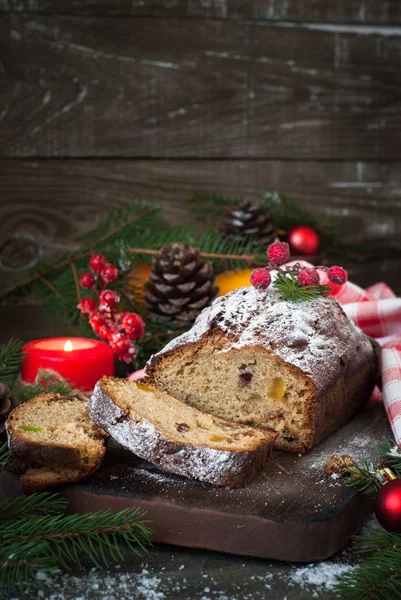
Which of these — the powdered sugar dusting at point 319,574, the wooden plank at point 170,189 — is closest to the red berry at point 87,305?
the wooden plank at point 170,189

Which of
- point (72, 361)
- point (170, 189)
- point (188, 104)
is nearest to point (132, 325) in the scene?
point (72, 361)

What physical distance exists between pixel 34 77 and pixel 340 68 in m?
1.22

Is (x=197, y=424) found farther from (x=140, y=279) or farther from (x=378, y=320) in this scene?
(x=140, y=279)

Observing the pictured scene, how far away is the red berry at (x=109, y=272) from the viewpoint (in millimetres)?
2193

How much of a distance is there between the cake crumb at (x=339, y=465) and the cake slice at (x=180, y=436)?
0.12 metres

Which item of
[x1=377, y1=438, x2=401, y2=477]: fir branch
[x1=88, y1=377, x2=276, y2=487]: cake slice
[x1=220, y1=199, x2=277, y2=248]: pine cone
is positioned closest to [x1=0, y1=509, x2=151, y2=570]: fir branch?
[x1=88, y1=377, x2=276, y2=487]: cake slice

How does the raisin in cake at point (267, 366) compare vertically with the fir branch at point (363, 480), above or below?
above

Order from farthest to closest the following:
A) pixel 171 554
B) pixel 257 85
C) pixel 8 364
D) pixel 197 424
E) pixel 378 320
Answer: pixel 257 85, pixel 378 320, pixel 8 364, pixel 197 424, pixel 171 554

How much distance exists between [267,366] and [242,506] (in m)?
0.36

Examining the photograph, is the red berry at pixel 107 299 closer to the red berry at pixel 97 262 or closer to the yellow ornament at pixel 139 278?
the red berry at pixel 97 262

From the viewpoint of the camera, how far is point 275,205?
2.83 m

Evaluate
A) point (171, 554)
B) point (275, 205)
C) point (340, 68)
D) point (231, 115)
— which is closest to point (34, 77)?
point (231, 115)

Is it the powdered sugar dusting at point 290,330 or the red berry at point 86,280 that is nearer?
the powdered sugar dusting at point 290,330

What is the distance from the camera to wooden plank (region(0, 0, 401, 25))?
2746 mm
